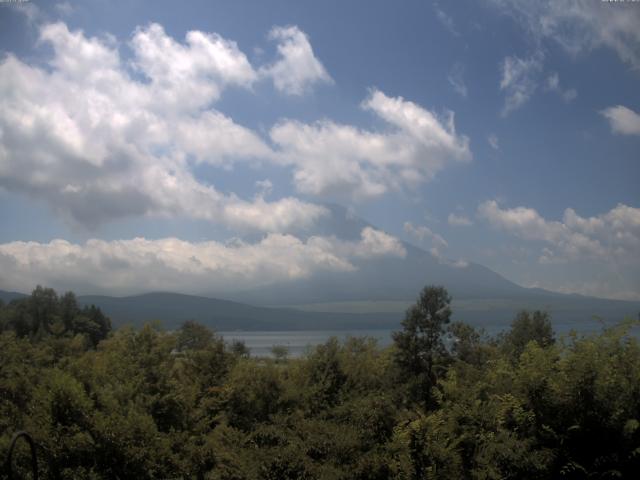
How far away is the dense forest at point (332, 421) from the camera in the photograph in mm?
14297

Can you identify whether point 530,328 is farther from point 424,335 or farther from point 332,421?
point 332,421

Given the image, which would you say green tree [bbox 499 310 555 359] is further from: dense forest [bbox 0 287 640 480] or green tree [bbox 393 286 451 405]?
dense forest [bbox 0 287 640 480]

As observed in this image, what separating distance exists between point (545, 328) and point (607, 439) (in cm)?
3137

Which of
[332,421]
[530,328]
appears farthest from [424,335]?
[530,328]

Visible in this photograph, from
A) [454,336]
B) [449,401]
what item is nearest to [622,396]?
[449,401]

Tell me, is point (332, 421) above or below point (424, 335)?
below

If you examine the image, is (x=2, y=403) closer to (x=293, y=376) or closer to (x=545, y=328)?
(x=293, y=376)

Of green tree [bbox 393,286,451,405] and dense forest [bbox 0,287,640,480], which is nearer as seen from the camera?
dense forest [bbox 0,287,640,480]

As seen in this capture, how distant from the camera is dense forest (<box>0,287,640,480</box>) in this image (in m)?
14.3

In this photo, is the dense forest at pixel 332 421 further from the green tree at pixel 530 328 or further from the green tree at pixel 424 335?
the green tree at pixel 530 328

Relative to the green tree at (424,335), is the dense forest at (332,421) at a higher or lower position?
lower

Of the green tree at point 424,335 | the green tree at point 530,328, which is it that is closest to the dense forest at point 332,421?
the green tree at point 424,335

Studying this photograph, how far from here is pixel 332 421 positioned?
61.4 ft

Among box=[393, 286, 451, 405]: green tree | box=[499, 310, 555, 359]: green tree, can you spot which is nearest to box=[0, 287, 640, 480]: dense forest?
box=[393, 286, 451, 405]: green tree
